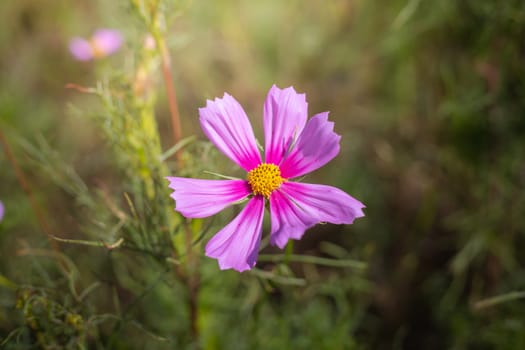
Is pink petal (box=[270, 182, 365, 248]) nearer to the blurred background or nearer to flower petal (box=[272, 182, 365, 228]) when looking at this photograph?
flower petal (box=[272, 182, 365, 228])

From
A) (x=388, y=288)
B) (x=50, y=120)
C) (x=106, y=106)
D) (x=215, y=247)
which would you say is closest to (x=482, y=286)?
(x=388, y=288)

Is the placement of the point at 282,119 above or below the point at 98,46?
below

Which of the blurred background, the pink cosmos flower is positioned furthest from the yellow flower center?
the blurred background

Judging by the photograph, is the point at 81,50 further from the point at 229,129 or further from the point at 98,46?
the point at 229,129

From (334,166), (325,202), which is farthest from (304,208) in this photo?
(334,166)

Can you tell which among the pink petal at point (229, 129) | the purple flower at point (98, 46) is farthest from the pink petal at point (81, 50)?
the pink petal at point (229, 129)

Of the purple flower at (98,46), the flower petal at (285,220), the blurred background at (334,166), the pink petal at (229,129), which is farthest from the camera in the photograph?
the purple flower at (98,46)

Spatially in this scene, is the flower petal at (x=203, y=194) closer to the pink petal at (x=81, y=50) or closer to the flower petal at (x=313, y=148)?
the flower petal at (x=313, y=148)
